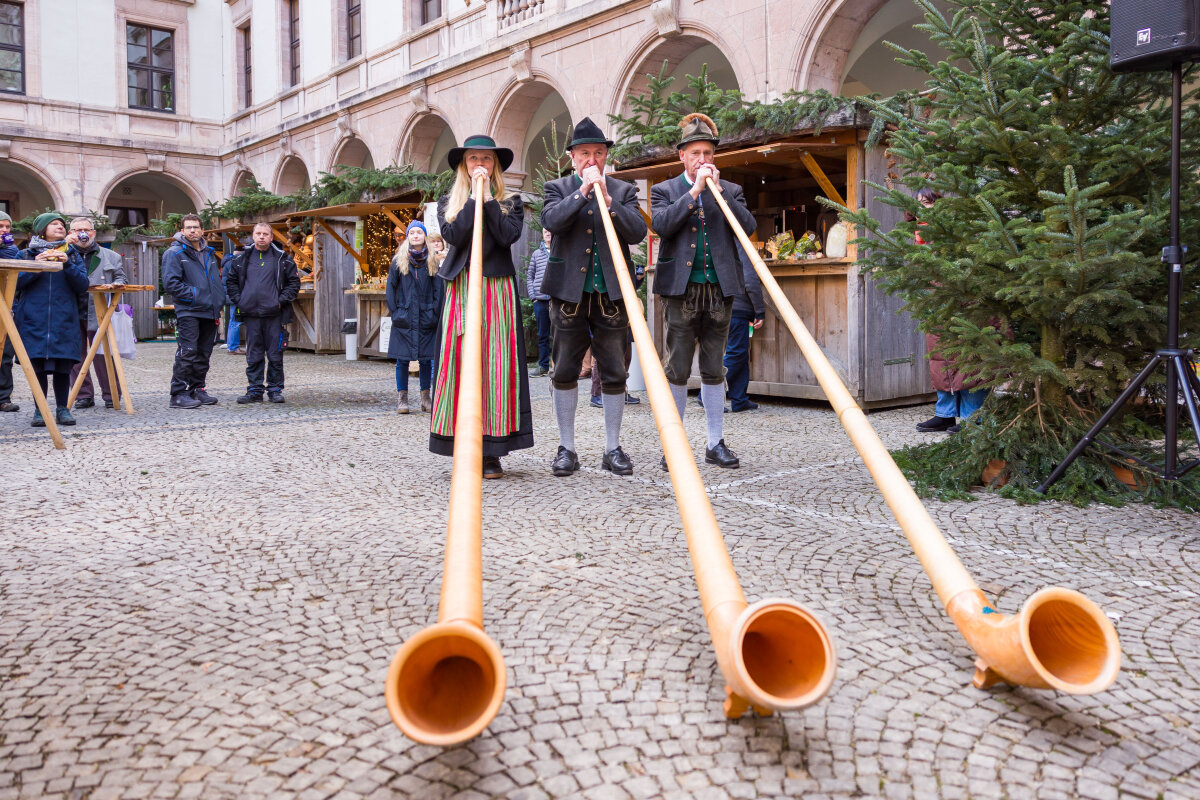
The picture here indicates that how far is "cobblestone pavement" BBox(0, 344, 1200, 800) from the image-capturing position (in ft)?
6.66

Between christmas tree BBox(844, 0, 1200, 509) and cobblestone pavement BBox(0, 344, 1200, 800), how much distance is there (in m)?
0.53

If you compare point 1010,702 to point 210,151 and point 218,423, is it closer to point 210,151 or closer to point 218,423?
point 218,423

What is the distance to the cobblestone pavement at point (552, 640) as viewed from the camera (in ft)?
6.66

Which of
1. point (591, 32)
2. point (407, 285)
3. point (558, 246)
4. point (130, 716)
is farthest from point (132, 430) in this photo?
point (591, 32)

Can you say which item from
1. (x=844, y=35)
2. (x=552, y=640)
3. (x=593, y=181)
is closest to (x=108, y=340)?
(x=593, y=181)

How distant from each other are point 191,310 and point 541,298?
3368 mm

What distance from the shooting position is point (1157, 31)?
12.6 ft

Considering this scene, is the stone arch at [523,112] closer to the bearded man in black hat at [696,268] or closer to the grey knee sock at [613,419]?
the bearded man in black hat at [696,268]

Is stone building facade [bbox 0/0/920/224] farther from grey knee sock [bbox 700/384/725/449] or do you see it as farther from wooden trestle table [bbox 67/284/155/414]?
wooden trestle table [bbox 67/284/155/414]

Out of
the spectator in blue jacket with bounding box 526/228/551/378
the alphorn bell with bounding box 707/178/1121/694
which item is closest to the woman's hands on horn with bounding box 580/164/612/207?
the alphorn bell with bounding box 707/178/1121/694

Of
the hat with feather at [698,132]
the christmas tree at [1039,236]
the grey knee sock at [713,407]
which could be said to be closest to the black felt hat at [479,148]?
the hat with feather at [698,132]

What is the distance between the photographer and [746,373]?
28.9ft

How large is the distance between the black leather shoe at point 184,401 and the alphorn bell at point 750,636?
25.2ft

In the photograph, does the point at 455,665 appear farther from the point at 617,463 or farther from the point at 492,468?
the point at 617,463
